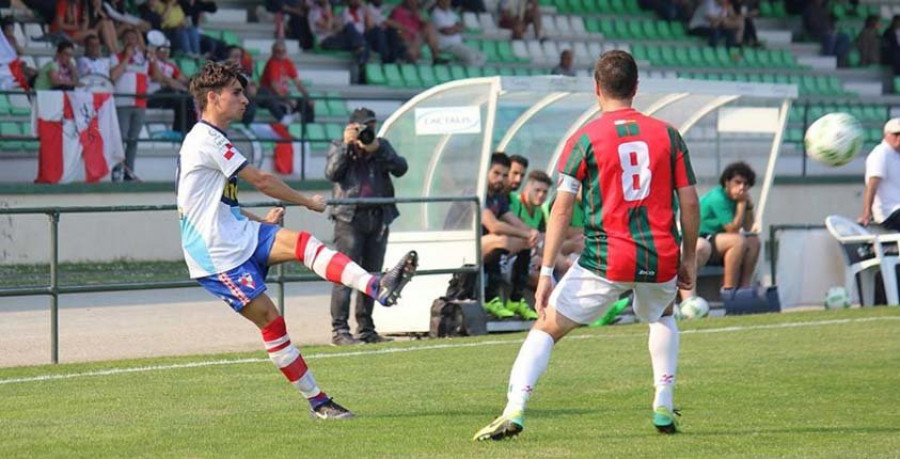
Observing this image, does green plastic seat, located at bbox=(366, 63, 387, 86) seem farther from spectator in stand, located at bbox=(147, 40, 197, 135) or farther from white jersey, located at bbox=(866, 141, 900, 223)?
white jersey, located at bbox=(866, 141, 900, 223)

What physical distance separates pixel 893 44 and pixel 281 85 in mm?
14811

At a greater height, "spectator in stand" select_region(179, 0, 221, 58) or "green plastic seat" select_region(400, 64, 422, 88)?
"spectator in stand" select_region(179, 0, 221, 58)

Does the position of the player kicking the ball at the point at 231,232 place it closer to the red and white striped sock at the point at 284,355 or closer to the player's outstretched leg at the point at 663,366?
the red and white striped sock at the point at 284,355

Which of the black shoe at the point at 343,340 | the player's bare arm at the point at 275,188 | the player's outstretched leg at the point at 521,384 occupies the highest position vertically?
the player's bare arm at the point at 275,188

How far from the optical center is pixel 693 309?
15.1m

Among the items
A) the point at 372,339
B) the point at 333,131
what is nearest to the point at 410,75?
the point at 333,131

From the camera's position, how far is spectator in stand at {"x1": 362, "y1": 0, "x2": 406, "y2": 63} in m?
26.1

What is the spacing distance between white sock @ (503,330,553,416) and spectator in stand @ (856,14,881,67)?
26.9 m

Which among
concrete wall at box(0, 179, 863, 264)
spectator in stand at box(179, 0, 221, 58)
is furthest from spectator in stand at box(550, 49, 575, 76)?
concrete wall at box(0, 179, 863, 264)

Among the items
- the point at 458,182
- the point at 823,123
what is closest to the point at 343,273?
the point at 458,182

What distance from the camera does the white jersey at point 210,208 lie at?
8344 mm

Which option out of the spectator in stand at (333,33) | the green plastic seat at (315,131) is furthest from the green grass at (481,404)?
the spectator in stand at (333,33)

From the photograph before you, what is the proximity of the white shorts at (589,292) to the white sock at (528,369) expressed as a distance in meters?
0.17

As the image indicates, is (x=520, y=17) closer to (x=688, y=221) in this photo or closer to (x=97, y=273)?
(x=97, y=273)
